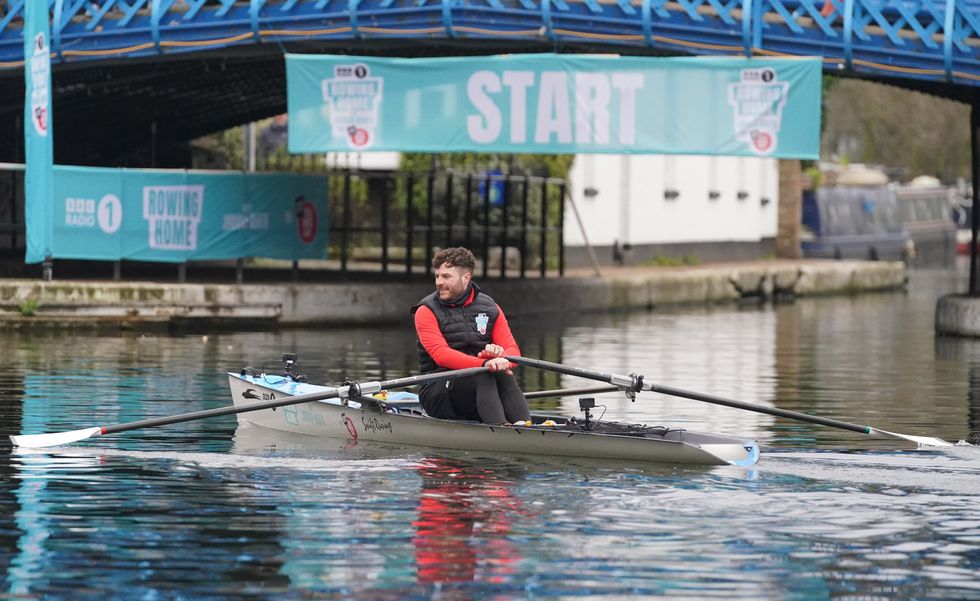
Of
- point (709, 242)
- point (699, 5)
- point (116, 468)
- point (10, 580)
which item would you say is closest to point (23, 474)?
point (116, 468)

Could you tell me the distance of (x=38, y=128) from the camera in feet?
86.9

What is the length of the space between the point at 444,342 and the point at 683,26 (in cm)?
1129

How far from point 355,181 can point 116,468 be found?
2530 cm

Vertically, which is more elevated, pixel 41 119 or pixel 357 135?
pixel 41 119

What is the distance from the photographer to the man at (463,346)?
14.0 m

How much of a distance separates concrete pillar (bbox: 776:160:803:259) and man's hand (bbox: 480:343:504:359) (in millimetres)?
33750

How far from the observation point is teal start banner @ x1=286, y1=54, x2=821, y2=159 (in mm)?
24781

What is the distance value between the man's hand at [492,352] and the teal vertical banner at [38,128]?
13.8 metres

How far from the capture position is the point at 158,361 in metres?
21.6

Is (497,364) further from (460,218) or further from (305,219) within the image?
(460,218)

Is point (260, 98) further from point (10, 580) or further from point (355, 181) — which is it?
point (10, 580)

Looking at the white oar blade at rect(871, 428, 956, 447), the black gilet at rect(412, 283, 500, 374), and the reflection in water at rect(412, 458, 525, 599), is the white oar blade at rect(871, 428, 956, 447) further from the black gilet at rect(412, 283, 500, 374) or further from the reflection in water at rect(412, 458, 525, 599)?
the reflection in water at rect(412, 458, 525, 599)

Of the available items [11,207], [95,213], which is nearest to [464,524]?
[95,213]

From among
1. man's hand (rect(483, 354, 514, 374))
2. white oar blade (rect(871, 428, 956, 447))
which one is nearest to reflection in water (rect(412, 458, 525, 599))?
man's hand (rect(483, 354, 514, 374))
